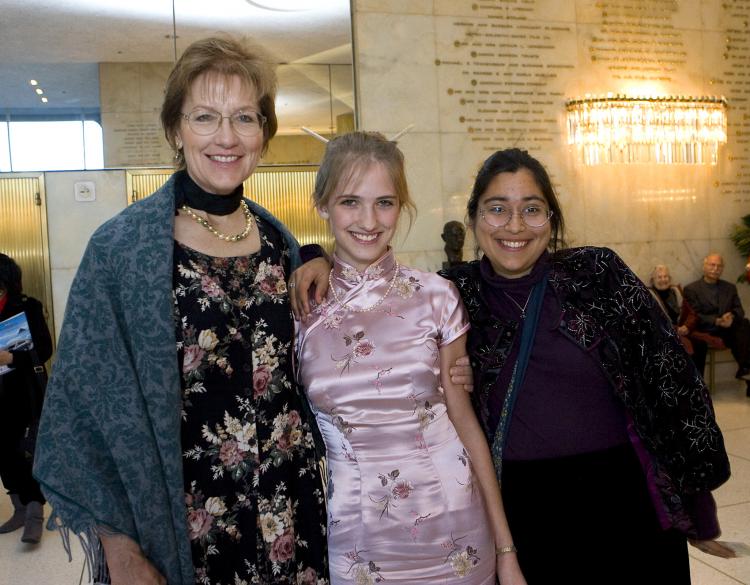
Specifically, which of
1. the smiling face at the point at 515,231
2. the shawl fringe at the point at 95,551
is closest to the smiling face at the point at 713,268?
the smiling face at the point at 515,231

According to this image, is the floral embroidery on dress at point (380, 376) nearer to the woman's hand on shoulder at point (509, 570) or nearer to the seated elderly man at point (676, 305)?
the woman's hand on shoulder at point (509, 570)

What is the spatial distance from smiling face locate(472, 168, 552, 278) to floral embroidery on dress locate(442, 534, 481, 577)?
2.43ft

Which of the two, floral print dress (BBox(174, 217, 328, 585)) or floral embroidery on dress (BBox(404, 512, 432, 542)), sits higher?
floral print dress (BBox(174, 217, 328, 585))

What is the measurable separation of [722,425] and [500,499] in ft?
16.6

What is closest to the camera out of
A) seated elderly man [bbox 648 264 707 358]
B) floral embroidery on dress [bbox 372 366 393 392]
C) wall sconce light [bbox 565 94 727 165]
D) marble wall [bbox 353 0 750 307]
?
floral embroidery on dress [bbox 372 366 393 392]

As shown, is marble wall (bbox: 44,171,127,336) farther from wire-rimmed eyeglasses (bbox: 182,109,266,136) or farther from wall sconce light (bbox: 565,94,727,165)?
wire-rimmed eyeglasses (bbox: 182,109,266,136)

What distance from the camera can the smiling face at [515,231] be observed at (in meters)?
1.94

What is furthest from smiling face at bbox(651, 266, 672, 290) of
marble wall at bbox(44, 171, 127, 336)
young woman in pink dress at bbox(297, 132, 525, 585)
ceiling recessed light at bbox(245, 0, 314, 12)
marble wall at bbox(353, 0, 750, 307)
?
young woman in pink dress at bbox(297, 132, 525, 585)

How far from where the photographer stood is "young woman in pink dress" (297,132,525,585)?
1680mm

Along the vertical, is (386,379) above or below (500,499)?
above

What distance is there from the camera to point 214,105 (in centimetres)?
166

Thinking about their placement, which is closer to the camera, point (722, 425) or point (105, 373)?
point (105, 373)

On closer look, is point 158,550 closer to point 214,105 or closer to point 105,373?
point 105,373

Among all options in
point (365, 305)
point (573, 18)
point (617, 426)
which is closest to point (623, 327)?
point (617, 426)
